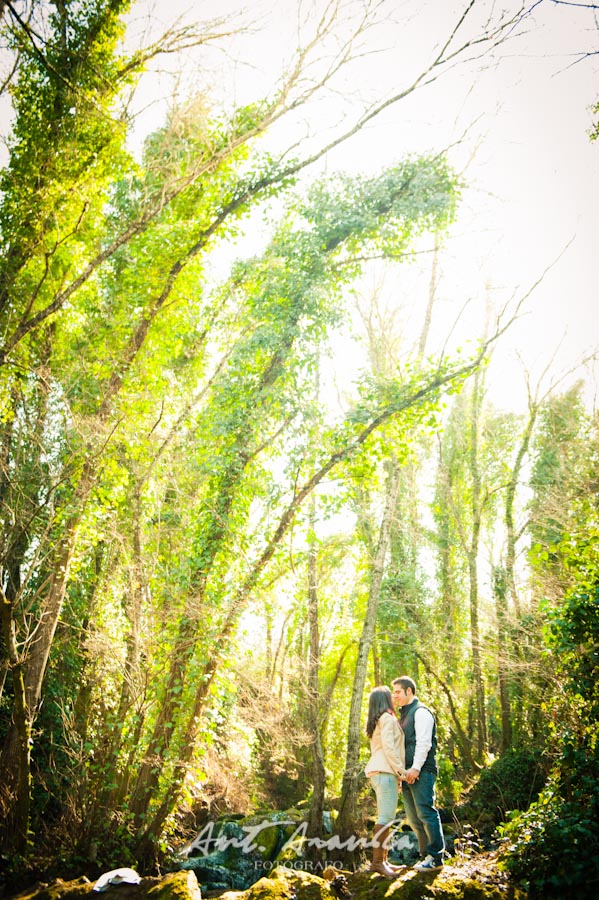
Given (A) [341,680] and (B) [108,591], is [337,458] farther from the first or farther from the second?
(A) [341,680]

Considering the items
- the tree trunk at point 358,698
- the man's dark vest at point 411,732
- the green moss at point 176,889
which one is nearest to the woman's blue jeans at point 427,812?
the man's dark vest at point 411,732

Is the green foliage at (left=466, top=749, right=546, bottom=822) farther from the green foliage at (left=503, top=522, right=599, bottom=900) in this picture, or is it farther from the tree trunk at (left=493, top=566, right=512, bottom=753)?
the green foliage at (left=503, top=522, right=599, bottom=900)

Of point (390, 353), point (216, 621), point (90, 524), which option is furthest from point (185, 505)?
point (390, 353)

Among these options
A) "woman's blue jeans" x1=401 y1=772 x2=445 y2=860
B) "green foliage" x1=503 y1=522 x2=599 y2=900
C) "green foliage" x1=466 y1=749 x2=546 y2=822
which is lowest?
"green foliage" x1=466 y1=749 x2=546 y2=822

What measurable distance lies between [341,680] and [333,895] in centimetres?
1918

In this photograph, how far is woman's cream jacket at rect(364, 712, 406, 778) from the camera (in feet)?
14.3

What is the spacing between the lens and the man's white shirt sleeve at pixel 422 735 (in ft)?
14.0

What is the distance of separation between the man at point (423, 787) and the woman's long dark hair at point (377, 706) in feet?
0.89

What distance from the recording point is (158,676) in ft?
23.0

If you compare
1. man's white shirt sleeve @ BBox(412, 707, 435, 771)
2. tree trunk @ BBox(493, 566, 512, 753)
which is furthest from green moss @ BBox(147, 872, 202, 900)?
tree trunk @ BBox(493, 566, 512, 753)

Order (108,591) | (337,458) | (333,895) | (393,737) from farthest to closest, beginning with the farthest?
1. (108,591)
2. (337,458)
3. (393,737)
4. (333,895)

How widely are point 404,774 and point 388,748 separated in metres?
0.24

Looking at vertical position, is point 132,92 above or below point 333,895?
above

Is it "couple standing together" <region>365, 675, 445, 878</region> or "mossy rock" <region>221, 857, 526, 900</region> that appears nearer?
"mossy rock" <region>221, 857, 526, 900</region>
